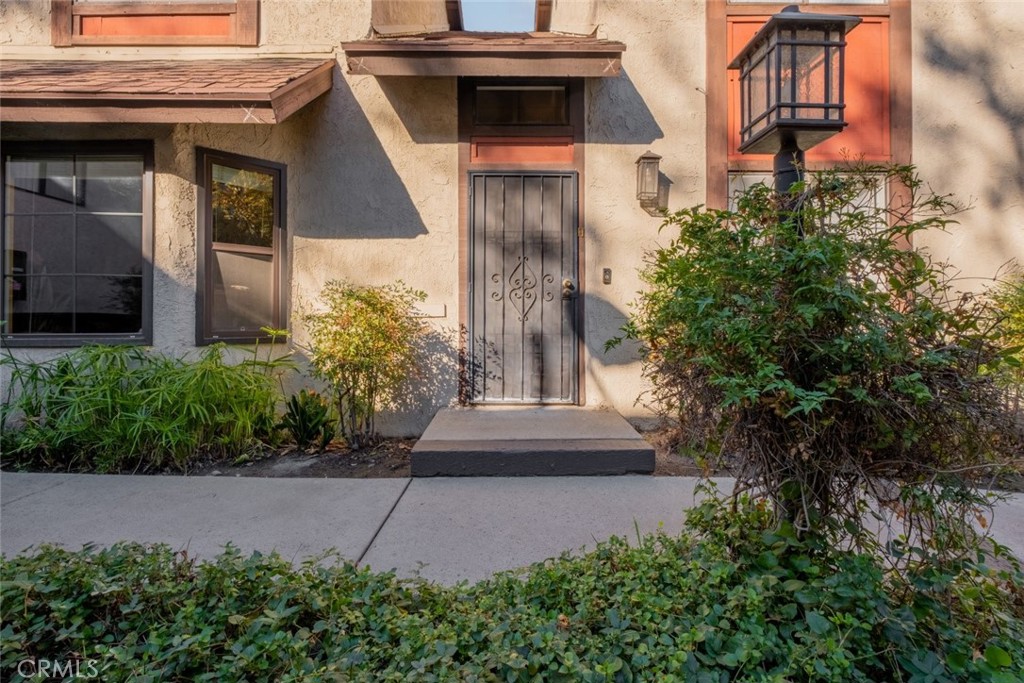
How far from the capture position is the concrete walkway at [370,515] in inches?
90.4

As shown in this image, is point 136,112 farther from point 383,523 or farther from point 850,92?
point 850,92

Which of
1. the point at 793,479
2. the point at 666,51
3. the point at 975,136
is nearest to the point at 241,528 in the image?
the point at 793,479

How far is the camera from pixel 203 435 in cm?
372

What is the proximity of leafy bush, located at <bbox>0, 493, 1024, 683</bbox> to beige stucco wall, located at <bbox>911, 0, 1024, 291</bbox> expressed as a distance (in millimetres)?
4224

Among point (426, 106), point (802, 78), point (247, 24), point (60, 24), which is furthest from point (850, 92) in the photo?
point (60, 24)

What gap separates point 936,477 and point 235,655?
217cm

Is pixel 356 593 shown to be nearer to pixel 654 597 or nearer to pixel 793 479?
pixel 654 597

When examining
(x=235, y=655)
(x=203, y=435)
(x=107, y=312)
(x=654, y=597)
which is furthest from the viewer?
(x=107, y=312)

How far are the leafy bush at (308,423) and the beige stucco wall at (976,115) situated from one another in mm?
5535

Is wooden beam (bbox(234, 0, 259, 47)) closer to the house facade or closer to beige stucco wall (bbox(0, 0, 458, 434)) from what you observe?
the house facade

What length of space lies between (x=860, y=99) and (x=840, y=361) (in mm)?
4502

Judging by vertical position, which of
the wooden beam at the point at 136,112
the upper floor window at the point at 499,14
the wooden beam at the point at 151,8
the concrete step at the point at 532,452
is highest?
the upper floor window at the point at 499,14

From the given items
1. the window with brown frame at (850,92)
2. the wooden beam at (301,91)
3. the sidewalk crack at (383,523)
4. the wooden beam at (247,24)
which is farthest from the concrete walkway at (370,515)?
the wooden beam at (247,24)

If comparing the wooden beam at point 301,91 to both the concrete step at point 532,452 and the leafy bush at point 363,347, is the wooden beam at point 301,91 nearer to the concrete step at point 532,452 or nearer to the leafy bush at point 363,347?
the leafy bush at point 363,347
